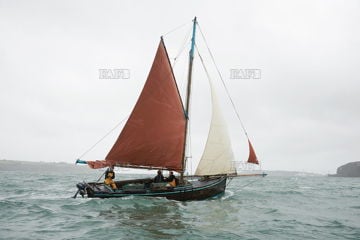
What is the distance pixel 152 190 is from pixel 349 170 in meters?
185

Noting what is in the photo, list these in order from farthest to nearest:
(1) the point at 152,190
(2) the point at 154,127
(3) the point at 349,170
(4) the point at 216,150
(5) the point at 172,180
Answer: (3) the point at 349,170
(4) the point at 216,150
(5) the point at 172,180
(2) the point at 154,127
(1) the point at 152,190

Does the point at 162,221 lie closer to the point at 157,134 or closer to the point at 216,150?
the point at 157,134

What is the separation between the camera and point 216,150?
24844mm

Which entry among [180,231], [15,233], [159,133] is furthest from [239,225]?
[15,233]

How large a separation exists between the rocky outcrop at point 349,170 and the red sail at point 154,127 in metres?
179

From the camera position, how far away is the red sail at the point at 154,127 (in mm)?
23703

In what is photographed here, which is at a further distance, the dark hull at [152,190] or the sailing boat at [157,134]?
the sailing boat at [157,134]

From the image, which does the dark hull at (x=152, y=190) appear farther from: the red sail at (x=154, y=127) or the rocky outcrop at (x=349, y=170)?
the rocky outcrop at (x=349, y=170)

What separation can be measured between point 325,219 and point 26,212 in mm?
18590

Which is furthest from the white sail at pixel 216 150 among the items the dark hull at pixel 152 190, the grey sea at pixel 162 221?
the grey sea at pixel 162 221

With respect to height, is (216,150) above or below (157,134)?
below

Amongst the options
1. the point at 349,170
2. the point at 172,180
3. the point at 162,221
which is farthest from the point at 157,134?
the point at 349,170

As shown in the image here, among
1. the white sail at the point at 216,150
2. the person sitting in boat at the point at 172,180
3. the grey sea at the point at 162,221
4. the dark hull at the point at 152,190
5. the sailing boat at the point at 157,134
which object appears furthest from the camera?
the white sail at the point at 216,150

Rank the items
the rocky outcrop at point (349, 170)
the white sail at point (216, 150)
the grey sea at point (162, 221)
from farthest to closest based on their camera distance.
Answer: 1. the rocky outcrop at point (349, 170)
2. the white sail at point (216, 150)
3. the grey sea at point (162, 221)
